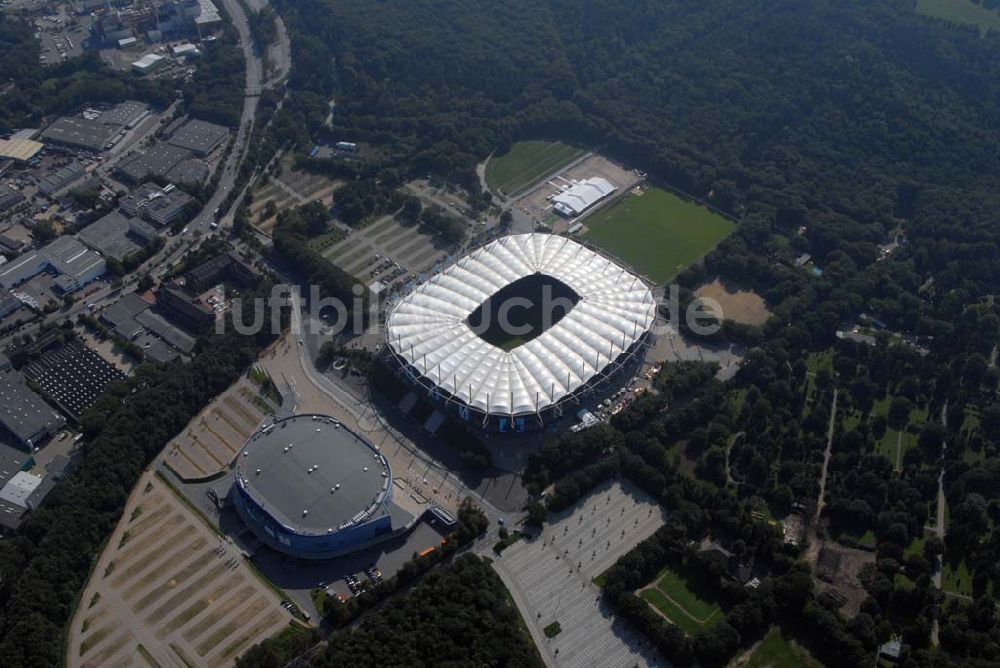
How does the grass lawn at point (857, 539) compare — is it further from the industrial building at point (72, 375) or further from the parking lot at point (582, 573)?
the industrial building at point (72, 375)

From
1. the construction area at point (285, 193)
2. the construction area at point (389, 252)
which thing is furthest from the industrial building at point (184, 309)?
the construction area at point (389, 252)

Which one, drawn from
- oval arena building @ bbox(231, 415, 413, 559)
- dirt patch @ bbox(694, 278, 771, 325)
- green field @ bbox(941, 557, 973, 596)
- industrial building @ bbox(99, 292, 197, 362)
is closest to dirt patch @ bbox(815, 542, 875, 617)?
green field @ bbox(941, 557, 973, 596)

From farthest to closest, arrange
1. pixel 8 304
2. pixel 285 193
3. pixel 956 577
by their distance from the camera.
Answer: pixel 285 193, pixel 8 304, pixel 956 577

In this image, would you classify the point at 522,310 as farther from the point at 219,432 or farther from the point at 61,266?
the point at 61,266

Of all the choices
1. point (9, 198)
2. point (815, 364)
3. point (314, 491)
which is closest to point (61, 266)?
point (9, 198)

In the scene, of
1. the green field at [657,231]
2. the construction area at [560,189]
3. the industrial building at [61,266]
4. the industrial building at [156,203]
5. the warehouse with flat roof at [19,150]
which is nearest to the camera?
the industrial building at [61,266]

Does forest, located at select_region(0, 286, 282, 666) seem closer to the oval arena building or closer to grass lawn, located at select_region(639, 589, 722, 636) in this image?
the oval arena building

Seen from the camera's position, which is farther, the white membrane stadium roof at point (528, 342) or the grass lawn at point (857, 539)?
the white membrane stadium roof at point (528, 342)

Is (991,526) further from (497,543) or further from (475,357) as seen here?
(475,357)
